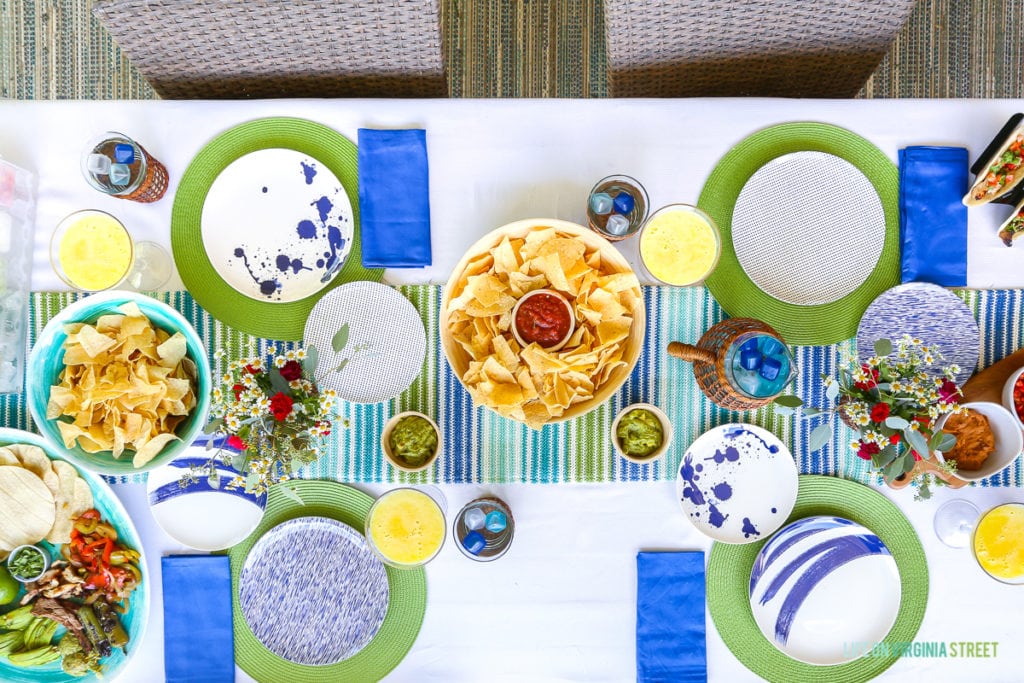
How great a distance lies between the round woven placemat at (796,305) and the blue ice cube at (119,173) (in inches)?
42.2

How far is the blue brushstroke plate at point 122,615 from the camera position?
1.25m

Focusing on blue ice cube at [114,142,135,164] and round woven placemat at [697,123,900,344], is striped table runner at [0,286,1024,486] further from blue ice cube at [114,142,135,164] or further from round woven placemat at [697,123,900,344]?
blue ice cube at [114,142,135,164]

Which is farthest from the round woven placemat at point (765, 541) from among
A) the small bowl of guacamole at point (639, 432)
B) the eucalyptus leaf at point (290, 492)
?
the eucalyptus leaf at point (290, 492)

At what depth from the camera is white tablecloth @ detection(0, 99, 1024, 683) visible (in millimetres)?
1287

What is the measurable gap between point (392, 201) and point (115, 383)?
567mm

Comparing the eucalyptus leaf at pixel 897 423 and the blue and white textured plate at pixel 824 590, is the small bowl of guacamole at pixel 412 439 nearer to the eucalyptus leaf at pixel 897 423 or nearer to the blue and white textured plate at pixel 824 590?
the blue and white textured plate at pixel 824 590

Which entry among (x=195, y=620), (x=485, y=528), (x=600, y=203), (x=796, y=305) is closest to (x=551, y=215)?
(x=600, y=203)

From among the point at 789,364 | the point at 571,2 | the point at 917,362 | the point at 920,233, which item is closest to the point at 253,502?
the point at 789,364

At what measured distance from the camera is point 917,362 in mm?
1132

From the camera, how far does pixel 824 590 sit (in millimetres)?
1286

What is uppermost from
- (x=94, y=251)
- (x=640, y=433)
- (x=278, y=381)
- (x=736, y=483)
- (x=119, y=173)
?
(x=119, y=173)

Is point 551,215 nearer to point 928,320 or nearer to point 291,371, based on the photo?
point 291,371

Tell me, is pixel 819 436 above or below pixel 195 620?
above

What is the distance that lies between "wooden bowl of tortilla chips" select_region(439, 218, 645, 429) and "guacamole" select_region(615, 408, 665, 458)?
0.16 m
